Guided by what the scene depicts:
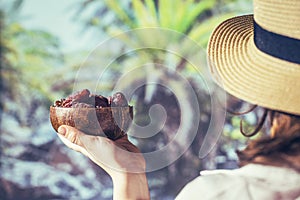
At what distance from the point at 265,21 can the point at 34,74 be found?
1.50m

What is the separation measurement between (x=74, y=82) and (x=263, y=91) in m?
1.39

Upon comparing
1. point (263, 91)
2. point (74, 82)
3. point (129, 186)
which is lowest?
point (74, 82)

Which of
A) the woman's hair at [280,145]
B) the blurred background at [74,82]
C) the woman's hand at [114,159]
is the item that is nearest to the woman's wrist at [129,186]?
the woman's hand at [114,159]

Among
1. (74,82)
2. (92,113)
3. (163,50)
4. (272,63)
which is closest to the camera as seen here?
(272,63)

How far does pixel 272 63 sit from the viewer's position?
1023 mm

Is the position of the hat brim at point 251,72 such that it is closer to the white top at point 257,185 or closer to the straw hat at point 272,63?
the straw hat at point 272,63

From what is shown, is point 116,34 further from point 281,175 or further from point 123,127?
point 281,175

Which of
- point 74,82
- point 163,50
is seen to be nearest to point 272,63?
point 163,50

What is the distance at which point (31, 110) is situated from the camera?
237 centimetres

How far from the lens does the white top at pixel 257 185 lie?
108cm

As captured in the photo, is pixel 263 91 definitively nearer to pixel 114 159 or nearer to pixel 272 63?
pixel 272 63

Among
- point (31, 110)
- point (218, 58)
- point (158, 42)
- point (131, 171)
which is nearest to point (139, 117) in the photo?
point (158, 42)

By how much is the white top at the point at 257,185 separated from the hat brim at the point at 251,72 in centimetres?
13

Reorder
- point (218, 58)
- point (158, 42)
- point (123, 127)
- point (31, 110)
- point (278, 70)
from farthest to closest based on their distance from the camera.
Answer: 1. point (31, 110)
2. point (158, 42)
3. point (123, 127)
4. point (218, 58)
5. point (278, 70)
